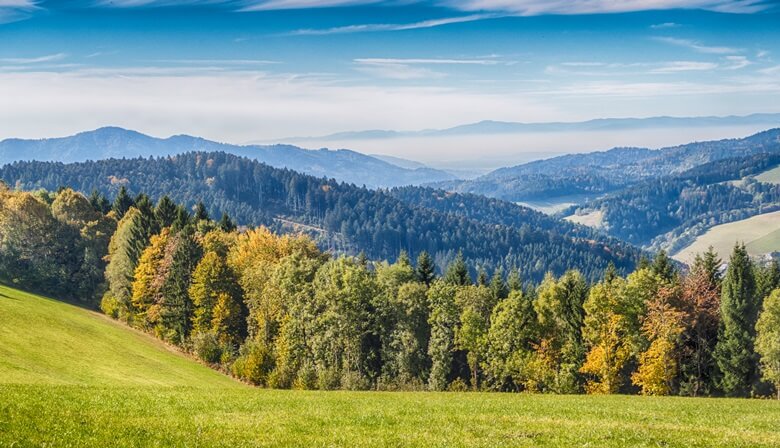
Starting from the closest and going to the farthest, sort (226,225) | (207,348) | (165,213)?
(207,348) < (165,213) < (226,225)

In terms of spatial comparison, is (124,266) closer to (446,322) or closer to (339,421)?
(446,322)

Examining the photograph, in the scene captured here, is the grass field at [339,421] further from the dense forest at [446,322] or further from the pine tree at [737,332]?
the pine tree at [737,332]

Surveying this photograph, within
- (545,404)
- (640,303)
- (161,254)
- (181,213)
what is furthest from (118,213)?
Answer: (545,404)

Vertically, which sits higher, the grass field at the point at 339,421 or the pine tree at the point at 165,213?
the pine tree at the point at 165,213

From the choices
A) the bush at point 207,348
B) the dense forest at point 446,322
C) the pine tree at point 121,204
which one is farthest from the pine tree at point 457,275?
the pine tree at point 121,204

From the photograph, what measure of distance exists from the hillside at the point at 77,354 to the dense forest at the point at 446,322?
362 inches

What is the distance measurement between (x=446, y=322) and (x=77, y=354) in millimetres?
44033

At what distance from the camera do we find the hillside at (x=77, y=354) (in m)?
51.1

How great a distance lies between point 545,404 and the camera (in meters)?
41.4

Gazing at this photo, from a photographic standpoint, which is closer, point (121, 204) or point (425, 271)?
point (425, 271)

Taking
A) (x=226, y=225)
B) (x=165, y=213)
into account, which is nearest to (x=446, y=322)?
(x=226, y=225)

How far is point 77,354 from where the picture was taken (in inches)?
2467

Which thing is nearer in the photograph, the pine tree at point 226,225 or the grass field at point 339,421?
the grass field at point 339,421

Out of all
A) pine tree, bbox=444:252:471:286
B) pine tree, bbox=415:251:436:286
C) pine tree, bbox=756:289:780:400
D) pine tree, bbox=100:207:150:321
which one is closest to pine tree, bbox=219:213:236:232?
pine tree, bbox=100:207:150:321
